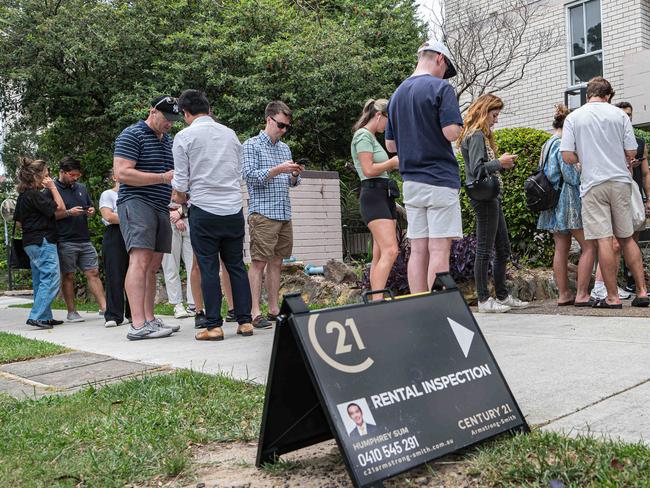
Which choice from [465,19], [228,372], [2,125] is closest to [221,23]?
[465,19]

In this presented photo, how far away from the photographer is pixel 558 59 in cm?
1306

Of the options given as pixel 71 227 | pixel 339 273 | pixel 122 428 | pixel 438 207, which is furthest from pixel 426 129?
pixel 71 227

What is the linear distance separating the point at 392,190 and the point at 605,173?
1764mm

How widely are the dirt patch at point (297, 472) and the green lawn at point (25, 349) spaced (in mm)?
2906

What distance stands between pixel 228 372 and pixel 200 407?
0.71 m

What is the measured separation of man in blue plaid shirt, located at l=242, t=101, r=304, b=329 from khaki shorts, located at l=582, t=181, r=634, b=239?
2.42 meters

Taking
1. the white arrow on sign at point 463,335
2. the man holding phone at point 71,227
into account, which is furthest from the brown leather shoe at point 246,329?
the man holding phone at point 71,227

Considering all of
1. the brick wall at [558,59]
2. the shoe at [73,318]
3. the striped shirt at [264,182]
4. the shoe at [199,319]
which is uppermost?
the brick wall at [558,59]

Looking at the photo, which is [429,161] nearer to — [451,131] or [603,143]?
[451,131]

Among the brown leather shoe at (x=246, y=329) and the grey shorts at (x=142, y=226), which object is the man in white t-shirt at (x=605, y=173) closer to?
the brown leather shoe at (x=246, y=329)

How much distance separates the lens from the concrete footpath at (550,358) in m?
2.46

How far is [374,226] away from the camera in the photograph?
4.90m

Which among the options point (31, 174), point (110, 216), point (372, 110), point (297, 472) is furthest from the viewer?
point (31, 174)

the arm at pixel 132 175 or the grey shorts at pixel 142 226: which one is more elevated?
the arm at pixel 132 175
